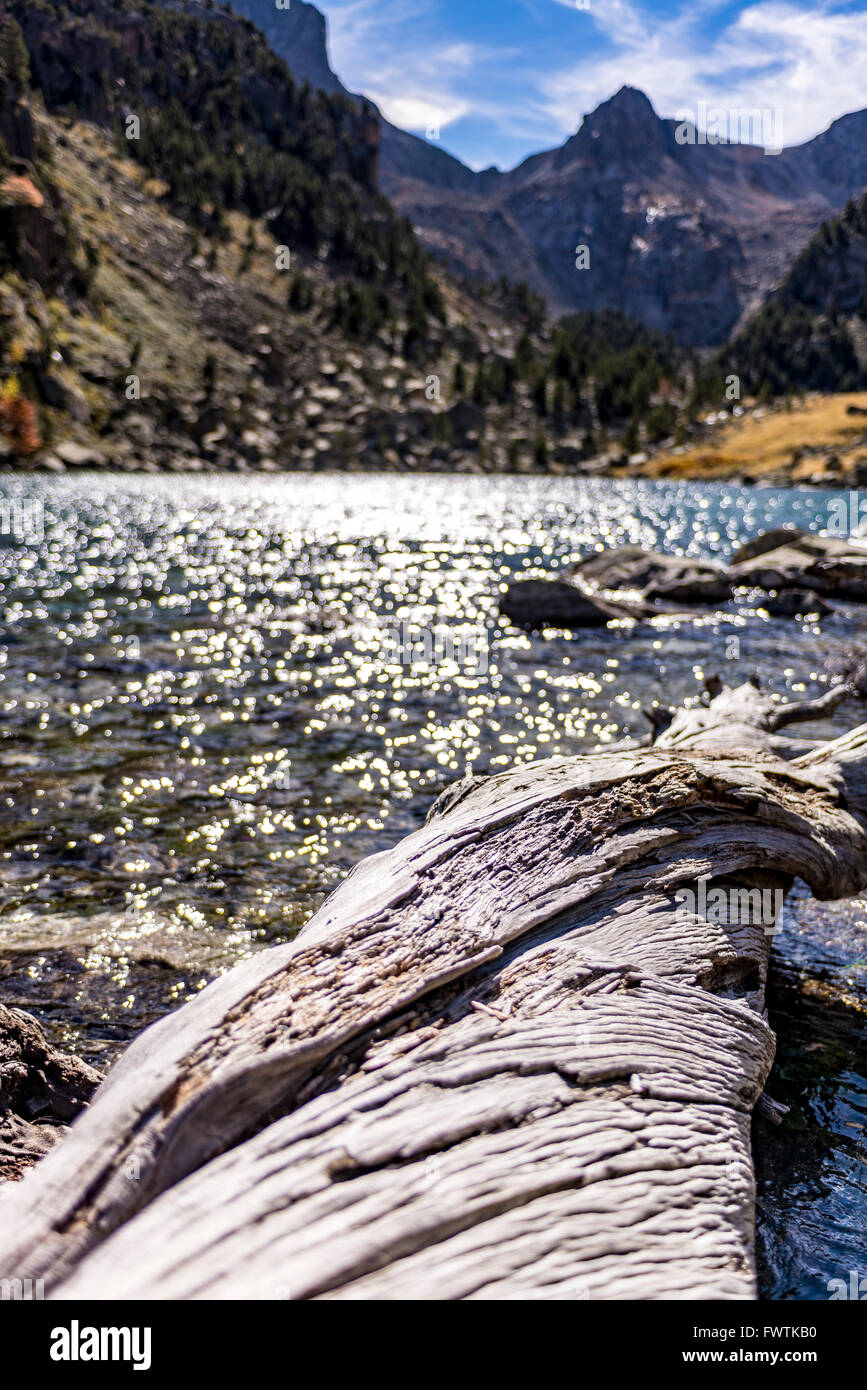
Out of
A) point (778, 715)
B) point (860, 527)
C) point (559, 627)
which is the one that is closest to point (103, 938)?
point (778, 715)

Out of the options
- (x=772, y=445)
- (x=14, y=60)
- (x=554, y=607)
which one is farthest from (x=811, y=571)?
(x=14, y=60)

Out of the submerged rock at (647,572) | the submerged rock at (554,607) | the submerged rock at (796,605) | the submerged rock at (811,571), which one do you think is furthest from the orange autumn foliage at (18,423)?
the submerged rock at (796,605)

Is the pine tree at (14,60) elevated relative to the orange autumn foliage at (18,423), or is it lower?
elevated

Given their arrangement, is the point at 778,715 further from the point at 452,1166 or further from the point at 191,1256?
the point at 191,1256

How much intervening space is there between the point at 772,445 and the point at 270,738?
13267cm

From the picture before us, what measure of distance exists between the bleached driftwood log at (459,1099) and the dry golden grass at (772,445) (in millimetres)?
115185

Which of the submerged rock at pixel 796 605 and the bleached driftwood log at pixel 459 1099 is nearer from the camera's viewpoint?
the bleached driftwood log at pixel 459 1099

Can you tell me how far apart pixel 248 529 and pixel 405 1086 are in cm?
4421

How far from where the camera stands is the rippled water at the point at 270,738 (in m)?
6.84

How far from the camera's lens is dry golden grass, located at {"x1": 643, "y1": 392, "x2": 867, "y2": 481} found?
118 m

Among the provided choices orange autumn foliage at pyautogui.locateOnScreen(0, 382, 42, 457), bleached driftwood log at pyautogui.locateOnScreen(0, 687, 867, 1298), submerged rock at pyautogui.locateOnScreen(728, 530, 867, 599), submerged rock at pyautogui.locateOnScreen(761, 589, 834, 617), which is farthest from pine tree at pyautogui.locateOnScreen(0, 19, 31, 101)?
bleached driftwood log at pyautogui.locateOnScreen(0, 687, 867, 1298)

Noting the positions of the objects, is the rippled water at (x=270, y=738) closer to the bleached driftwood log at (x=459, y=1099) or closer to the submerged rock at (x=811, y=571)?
the bleached driftwood log at (x=459, y=1099)

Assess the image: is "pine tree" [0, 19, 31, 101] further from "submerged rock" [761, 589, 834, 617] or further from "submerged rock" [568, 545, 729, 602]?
"submerged rock" [761, 589, 834, 617]

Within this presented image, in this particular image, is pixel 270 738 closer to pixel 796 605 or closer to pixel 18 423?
pixel 796 605
